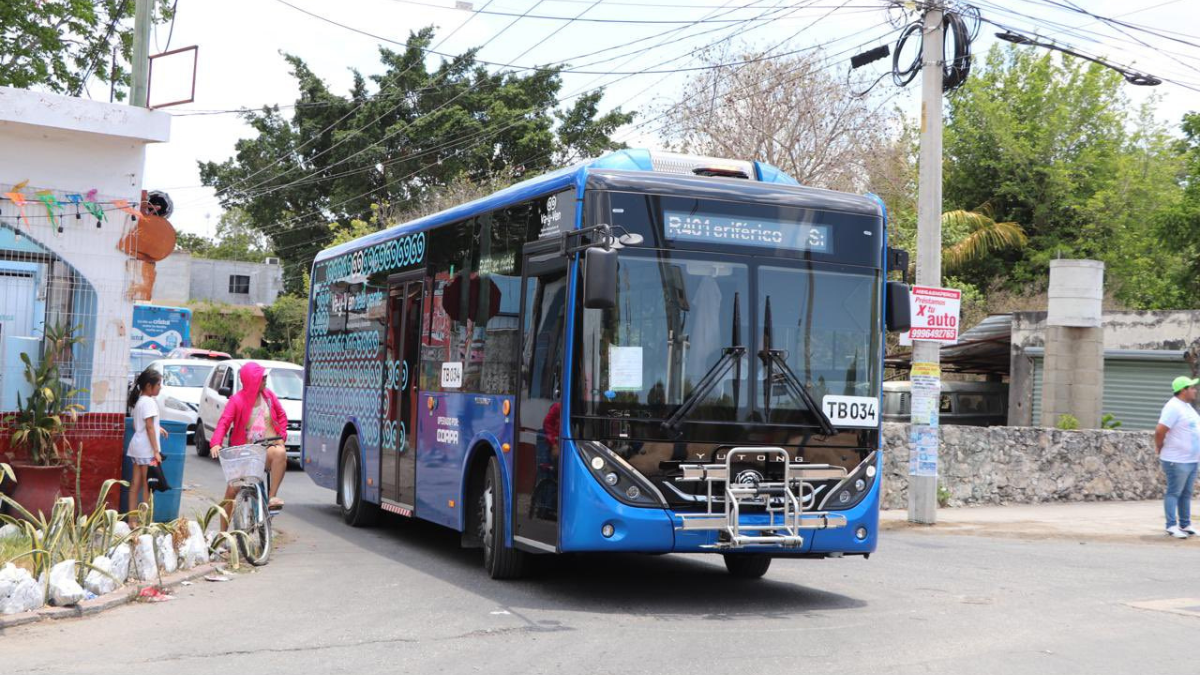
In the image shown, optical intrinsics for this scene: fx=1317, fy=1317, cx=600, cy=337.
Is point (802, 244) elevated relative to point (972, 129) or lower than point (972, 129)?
lower

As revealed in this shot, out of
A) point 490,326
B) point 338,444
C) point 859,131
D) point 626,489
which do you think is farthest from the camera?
point 859,131

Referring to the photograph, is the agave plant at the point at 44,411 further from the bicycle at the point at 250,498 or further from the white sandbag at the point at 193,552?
the white sandbag at the point at 193,552

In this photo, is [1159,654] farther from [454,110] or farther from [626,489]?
[454,110]

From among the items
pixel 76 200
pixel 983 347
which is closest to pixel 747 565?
pixel 76 200

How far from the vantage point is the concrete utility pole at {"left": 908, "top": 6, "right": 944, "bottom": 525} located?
53.7 ft

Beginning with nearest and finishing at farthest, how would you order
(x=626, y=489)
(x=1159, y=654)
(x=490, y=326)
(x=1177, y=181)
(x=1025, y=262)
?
1. (x=1159, y=654)
2. (x=626, y=489)
3. (x=490, y=326)
4. (x=1025, y=262)
5. (x=1177, y=181)

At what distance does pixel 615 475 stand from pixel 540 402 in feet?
3.07

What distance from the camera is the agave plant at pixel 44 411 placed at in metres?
11.9

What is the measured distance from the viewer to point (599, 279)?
358 inches

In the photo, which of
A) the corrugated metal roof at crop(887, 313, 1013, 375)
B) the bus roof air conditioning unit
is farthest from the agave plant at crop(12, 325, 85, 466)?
the corrugated metal roof at crop(887, 313, 1013, 375)

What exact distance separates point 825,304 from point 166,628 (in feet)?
17.3

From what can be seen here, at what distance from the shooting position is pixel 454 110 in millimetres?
46500

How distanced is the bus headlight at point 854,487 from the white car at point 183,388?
18.3 meters

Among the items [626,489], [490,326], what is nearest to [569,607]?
[626,489]
